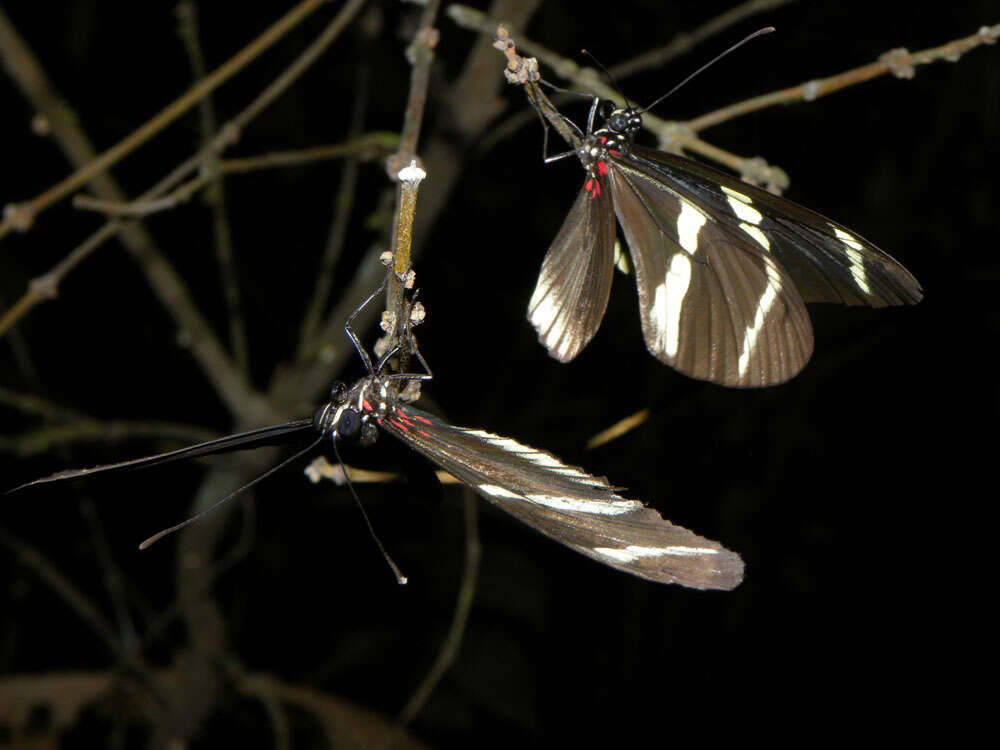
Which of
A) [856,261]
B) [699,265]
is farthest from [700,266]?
[856,261]

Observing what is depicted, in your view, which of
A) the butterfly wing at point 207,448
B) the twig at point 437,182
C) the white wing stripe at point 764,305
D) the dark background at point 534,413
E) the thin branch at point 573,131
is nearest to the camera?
the butterfly wing at point 207,448

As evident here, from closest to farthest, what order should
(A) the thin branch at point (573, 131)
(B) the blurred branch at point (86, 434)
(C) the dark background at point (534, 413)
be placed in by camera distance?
(A) the thin branch at point (573, 131) → (B) the blurred branch at point (86, 434) → (C) the dark background at point (534, 413)

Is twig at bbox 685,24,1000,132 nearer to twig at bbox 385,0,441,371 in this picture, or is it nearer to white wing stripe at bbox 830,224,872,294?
white wing stripe at bbox 830,224,872,294

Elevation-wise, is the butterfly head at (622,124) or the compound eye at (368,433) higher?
the butterfly head at (622,124)

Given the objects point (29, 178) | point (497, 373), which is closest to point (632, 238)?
point (497, 373)

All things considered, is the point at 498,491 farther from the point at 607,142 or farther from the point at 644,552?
the point at 607,142

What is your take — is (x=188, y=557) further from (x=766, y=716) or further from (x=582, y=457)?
(x=766, y=716)

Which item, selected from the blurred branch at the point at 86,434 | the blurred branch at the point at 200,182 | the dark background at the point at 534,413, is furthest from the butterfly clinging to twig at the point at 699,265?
the dark background at the point at 534,413

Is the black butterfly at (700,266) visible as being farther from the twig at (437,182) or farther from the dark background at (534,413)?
the dark background at (534,413)
